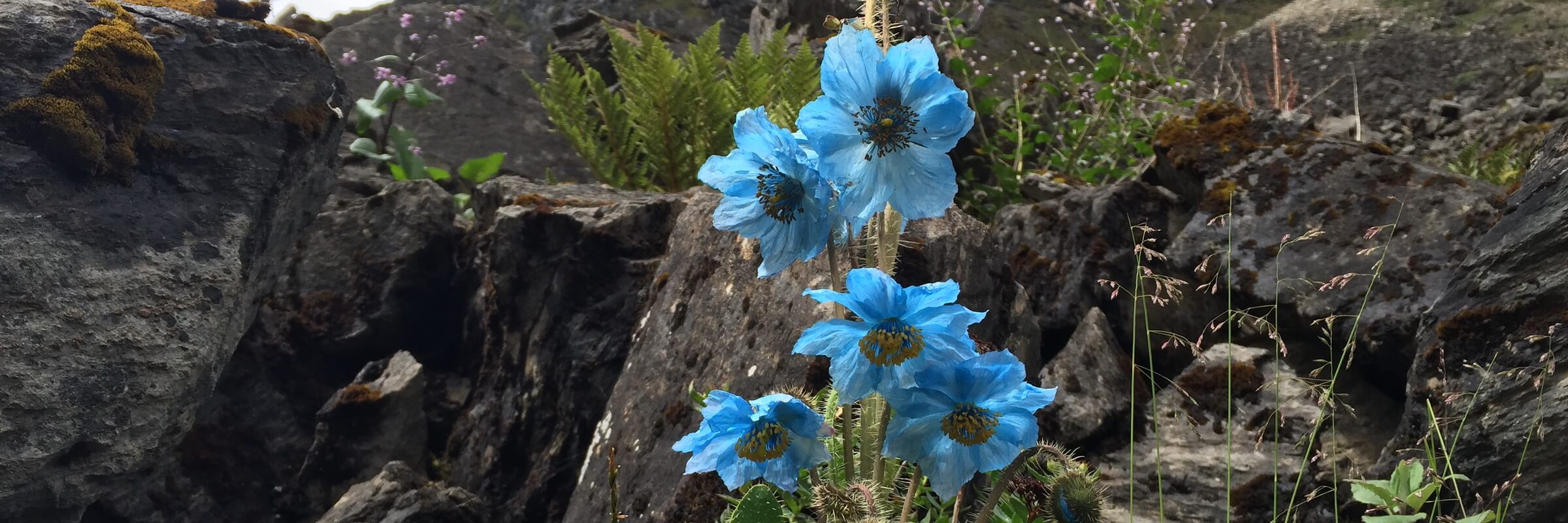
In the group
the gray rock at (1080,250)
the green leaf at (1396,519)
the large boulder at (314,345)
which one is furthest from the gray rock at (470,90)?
the green leaf at (1396,519)

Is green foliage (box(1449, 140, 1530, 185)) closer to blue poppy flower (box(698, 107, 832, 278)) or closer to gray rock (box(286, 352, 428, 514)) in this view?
blue poppy flower (box(698, 107, 832, 278))

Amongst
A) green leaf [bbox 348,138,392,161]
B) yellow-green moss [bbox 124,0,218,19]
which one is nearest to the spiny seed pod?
yellow-green moss [bbox 124,0,218,19]

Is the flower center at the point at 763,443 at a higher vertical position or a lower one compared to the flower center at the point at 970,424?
lower

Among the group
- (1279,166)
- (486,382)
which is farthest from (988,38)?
(486,382)

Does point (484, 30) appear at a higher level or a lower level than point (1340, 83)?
higher

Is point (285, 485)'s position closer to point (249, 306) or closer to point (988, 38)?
point (249, 306)

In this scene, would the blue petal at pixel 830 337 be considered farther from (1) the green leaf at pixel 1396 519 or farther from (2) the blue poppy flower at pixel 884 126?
(1) the green leaf at pixel 1396 519
